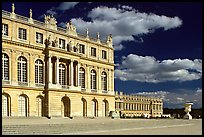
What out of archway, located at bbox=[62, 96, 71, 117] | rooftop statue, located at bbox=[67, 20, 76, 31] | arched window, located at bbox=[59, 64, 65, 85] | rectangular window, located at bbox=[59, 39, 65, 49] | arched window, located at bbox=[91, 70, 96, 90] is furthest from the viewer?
arched window, located at bbox=[91, 70, 96, 90]

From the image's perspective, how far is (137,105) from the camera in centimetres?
10212

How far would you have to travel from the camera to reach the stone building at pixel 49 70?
1523 inches

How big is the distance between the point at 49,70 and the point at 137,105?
207 feet

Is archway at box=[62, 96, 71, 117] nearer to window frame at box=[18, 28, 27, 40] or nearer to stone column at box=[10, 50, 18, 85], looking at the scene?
stone column at box=[10, 50, 18, 85]

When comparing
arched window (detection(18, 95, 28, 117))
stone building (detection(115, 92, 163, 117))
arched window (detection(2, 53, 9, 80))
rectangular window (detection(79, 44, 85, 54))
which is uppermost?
rectangular window (detection(79, 44, 85, 54))

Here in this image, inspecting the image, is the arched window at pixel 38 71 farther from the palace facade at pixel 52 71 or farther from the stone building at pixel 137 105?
the stone building at pixel 137 105

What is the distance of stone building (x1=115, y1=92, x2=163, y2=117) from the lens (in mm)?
92900

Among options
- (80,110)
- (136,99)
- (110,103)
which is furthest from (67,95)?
(136,99)

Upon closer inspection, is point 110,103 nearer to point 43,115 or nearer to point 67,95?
point 67,95

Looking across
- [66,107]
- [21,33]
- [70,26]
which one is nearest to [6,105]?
[21,33]

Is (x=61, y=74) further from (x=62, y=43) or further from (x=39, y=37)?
(x=39, y=37)

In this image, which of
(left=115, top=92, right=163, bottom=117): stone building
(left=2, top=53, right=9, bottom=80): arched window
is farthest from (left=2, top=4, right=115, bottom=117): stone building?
(left=115, top=92, right=163, bottom=117): stone building

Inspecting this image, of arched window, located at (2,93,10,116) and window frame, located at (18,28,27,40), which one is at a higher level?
window frame, located at (18,28,27,40)

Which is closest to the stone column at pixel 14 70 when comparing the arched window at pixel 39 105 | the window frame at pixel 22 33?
the window frame at pixel 22 33
